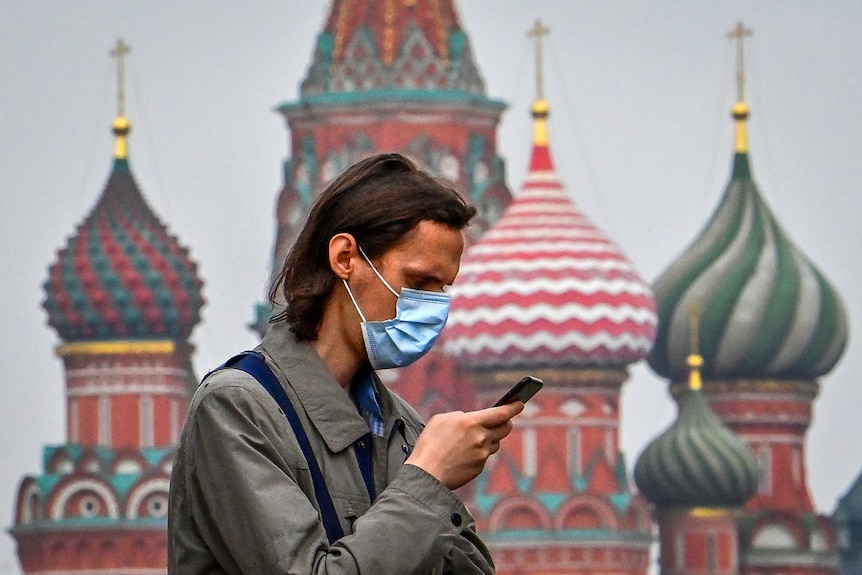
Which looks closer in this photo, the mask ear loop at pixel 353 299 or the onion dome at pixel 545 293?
the mask ear loop at pixel 353 299

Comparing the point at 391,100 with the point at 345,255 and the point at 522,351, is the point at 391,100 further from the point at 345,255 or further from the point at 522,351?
the point at 345,255

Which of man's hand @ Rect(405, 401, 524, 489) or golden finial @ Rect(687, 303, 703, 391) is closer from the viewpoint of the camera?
man's hand @ Rect(405, 401, 524, 489)

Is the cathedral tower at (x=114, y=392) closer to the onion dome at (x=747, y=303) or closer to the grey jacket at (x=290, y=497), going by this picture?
the onion dome at (x=747, y=303)

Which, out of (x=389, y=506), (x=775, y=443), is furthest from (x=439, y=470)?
→ (x=775, y=443)

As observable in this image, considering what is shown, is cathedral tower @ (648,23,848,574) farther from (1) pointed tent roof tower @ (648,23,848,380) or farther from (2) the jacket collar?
(2) the jacket collar

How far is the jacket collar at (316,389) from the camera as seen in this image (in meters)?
4.50

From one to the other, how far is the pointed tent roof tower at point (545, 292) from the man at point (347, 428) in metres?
54.3

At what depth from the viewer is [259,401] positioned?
14.5 ft

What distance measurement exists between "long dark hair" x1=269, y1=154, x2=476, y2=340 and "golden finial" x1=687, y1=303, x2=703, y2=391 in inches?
2195

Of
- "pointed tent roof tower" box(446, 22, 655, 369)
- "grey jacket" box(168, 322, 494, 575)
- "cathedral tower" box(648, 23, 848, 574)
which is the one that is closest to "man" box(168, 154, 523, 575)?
"grey jacket" box(168, 322, 494, 575)

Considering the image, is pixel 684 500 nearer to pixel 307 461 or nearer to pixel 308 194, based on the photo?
pixel 308 194

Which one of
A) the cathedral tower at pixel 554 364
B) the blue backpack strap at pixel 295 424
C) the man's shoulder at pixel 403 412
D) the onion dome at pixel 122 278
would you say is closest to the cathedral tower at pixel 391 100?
the cathedral tower at pixel 554 364

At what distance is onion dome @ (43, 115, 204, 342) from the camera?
60719mm

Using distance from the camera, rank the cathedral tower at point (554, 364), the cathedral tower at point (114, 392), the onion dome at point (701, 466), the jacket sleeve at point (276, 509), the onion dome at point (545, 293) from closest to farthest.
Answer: the jacket sleeve at point (276, 509), the cathedral tower at point (554, 364), the onion dome at point (701, 466), the cathedral tower at point (114, 392), the onion dome at point (545, 293)
